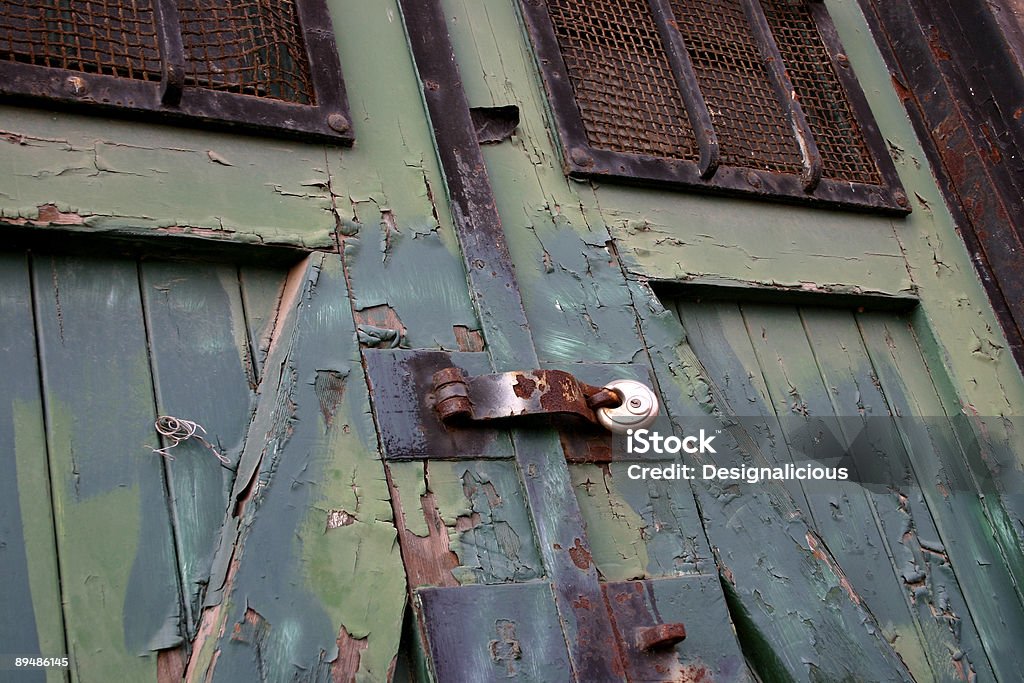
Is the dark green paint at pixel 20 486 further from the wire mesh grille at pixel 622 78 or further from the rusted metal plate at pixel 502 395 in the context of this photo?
the wire mesh grille at pixel 622 78

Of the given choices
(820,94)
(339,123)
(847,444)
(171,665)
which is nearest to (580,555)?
(171,665)

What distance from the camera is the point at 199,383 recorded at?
132 cm

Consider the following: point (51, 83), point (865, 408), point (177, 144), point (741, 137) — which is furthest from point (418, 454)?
point (741, 137)

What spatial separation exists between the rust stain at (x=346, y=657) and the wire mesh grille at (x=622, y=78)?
0.97 meters

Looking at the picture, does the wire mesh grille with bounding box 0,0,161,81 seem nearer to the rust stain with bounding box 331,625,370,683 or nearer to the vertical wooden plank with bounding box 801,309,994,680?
the rust stain with bounding box 331,625,370,683

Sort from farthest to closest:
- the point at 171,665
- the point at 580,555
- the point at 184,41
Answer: the point at 184,41, the point at 580,555, the point at 171,665

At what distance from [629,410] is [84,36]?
957 mm

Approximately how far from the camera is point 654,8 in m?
1.85

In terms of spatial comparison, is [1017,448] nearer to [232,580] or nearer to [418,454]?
[418,454]

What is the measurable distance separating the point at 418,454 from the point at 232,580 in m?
0.28

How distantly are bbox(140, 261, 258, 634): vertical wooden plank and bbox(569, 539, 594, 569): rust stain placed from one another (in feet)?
1.45

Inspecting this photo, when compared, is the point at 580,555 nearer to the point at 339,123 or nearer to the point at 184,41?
the point at 339,123

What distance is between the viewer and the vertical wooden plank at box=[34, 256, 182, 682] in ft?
3.75

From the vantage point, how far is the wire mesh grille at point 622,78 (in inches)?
71.4
